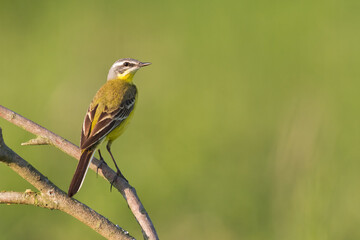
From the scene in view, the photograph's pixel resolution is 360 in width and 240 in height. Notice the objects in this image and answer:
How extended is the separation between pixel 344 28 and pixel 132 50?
9.56 ft

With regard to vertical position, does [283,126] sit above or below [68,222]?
above

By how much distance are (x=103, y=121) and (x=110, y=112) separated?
0.18m

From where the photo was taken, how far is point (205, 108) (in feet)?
26.2

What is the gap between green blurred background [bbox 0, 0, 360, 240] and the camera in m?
6.20

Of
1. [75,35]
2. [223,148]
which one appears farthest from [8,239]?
[75,35]

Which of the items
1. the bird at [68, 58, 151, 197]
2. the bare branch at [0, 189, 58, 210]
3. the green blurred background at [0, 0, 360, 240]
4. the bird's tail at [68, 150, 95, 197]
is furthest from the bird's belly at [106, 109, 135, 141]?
the bare branch at [0, 189, 58, 210]

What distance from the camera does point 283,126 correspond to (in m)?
7.07

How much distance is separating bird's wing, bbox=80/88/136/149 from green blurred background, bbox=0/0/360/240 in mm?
1453

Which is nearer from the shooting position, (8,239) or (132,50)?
(8,239)

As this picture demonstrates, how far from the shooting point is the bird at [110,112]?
4.20 m

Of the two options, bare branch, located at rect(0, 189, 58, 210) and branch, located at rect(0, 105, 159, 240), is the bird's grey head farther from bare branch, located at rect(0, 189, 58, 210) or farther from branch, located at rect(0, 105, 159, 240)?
bare branch, located at rect(0, 189, 58, 210)

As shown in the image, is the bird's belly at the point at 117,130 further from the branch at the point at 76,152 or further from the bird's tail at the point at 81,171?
the branch at the point at 76,152

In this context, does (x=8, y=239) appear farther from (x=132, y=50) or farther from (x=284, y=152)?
(x=132, y=50)

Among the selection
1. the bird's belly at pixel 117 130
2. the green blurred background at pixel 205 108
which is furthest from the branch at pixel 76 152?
the green blurred background at pixel 205 108
